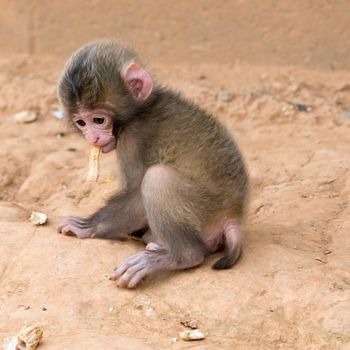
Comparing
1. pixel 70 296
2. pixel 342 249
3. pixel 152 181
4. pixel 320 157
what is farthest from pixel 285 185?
pixel 70 296

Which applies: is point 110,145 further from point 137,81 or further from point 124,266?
point 124,266

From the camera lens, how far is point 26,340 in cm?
369

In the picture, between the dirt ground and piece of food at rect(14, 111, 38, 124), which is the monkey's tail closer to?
the dirt ground

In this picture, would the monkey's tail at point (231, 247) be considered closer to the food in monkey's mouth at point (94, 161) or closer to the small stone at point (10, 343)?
the food in monkey's mouth at point (94, 161)

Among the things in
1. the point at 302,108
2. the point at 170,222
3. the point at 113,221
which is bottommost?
the point at 302,108

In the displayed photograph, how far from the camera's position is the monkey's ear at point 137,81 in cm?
467

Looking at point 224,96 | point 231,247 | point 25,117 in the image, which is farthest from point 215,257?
point 25,117

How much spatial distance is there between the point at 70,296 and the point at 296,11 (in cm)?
401

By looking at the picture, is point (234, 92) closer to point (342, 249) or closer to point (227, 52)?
point (227, 52)

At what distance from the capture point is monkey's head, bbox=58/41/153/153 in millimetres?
4570

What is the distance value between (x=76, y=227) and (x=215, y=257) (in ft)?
2.56

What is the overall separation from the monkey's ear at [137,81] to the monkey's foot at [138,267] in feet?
2.89

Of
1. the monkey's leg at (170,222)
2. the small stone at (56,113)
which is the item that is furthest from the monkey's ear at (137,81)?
the small stone at (56,113)

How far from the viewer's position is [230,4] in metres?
7.41
